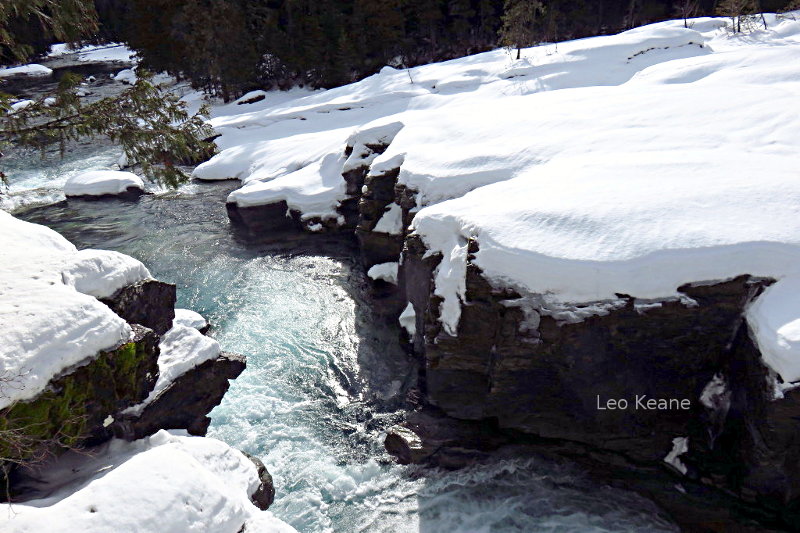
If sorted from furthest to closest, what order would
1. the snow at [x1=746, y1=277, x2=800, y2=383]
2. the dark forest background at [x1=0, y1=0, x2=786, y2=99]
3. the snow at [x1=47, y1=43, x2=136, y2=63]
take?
1. the snow at [x1=47, y1=43, x2=136, y2=63]
2. the dark forest background at [x1=0, y1=0, x2=786, y2=99]
3. the snow at [x1=746, y1=277, x2=800, y2=383]

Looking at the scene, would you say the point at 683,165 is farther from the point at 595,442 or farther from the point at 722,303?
the point at 595,442

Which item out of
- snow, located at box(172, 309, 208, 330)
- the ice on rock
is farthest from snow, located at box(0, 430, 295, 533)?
the ice on rock

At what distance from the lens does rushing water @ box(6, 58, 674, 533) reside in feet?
29.2

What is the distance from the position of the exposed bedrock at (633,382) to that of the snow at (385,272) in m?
4.87

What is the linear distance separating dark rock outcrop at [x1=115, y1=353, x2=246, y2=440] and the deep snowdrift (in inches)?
168

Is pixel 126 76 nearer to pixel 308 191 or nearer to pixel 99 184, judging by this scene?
pixel 99 184

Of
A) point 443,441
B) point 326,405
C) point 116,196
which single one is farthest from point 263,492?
point 116,196

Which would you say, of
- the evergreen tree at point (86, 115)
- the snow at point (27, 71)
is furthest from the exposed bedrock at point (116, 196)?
the snow at point (27, 71)

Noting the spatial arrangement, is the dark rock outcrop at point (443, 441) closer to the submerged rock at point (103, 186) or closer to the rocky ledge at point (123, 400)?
the rocky ledge at point (123, 400)

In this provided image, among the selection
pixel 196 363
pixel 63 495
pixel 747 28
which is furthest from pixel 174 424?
pixel 747 28

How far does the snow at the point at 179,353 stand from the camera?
895 centimetres

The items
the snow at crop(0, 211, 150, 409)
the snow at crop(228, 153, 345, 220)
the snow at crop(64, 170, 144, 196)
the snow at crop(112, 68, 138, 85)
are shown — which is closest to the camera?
the snow at crop(0, 211, 150, 409)

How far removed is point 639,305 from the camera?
340 inches

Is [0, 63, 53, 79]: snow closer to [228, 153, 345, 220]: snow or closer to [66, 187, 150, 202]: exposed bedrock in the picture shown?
[66, 187, 150, 202]: exposed bedrock
